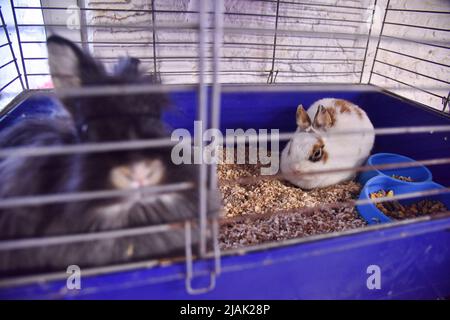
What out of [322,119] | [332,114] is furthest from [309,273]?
[332,114]

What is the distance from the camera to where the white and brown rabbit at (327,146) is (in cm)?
185

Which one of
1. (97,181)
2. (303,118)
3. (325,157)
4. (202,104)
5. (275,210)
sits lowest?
(275,210)

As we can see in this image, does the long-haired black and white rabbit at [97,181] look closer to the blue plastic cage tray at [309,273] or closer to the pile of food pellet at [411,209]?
the blue plastic cage tray at [309,273]

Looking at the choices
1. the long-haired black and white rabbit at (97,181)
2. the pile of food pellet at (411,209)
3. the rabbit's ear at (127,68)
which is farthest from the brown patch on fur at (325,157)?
the rabbit's ear at (127,68)

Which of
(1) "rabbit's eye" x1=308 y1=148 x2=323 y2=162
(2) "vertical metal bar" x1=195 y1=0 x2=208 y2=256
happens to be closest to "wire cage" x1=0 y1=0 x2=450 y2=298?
(2) "vertical metal bar" x1=195 y1=0 x2=208 y2=256

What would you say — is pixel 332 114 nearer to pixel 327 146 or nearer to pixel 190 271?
pixel 327 146

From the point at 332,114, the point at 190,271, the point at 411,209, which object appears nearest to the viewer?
the point at 190,271

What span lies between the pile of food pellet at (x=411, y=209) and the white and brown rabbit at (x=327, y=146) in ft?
1.02

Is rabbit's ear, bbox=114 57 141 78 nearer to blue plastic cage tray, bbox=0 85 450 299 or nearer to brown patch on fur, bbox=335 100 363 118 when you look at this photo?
blue plastic cage tray, bbox=0 85 450 299

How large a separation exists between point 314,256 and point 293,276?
0.09 m

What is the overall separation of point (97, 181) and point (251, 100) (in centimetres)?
152

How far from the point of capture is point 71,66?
0.92 metres

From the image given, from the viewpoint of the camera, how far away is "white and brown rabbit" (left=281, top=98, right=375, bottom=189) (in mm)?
1854
